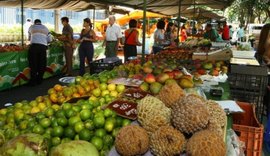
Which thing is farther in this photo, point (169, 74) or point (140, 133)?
point (169, 74)

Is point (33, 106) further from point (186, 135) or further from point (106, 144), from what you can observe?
point (186, 135)

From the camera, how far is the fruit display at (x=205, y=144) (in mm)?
1649

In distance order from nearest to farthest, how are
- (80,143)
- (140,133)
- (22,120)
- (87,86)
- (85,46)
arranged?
(140,133) < (80,143) < (22,120) < (87,86) < (85,46)

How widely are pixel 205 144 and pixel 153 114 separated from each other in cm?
42

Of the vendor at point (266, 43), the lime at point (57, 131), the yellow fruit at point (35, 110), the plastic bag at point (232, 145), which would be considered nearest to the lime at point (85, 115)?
the lime at point (57, 131)

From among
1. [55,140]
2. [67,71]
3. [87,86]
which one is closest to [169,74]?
[87,86]

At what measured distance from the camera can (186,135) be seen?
1862mm

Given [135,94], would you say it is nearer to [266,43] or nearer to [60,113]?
[60,113]

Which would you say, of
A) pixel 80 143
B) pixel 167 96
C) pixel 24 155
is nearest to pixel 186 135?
pixel 167 96

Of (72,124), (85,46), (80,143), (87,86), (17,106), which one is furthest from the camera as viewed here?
(85,46)

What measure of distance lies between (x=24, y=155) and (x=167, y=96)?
101 cm

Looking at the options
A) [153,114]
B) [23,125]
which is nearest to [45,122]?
[23,125]

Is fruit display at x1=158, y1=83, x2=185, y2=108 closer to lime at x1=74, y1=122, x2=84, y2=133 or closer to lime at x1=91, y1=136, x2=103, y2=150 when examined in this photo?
lime at x1=91, y1=136, x2=103, y2=150

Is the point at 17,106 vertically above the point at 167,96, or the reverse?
the point at 167,96
